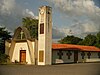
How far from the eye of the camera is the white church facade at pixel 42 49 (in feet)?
68.3

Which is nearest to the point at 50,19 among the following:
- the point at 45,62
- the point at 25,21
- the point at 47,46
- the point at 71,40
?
the point at 47,46

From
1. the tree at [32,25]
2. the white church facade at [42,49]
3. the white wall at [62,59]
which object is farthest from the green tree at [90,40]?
the white wall at [62,59]

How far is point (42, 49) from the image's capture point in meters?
20.9

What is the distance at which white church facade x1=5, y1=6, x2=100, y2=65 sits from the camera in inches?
819

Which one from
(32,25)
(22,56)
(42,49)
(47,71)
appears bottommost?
(47,71)

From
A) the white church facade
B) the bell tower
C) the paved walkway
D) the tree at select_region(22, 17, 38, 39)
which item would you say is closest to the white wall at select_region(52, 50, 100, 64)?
the white church facade

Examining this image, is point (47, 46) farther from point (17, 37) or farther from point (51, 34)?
point (17, 37)

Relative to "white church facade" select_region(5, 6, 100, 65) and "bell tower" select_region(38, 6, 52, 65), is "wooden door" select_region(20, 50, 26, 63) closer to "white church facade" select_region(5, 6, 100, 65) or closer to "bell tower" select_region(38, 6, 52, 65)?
"white church facade" select_region(5, 6, 100, 65)

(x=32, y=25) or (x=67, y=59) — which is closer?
(x=67, y=59)

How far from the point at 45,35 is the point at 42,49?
48.8 inches

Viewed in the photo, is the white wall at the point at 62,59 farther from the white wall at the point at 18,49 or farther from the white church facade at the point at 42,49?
the white wall at the point at 18,49

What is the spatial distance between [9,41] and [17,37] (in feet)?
2.97

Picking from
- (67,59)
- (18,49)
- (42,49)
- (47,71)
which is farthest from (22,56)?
(47,71)

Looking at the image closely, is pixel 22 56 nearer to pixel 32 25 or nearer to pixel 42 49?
pixel 42 49
